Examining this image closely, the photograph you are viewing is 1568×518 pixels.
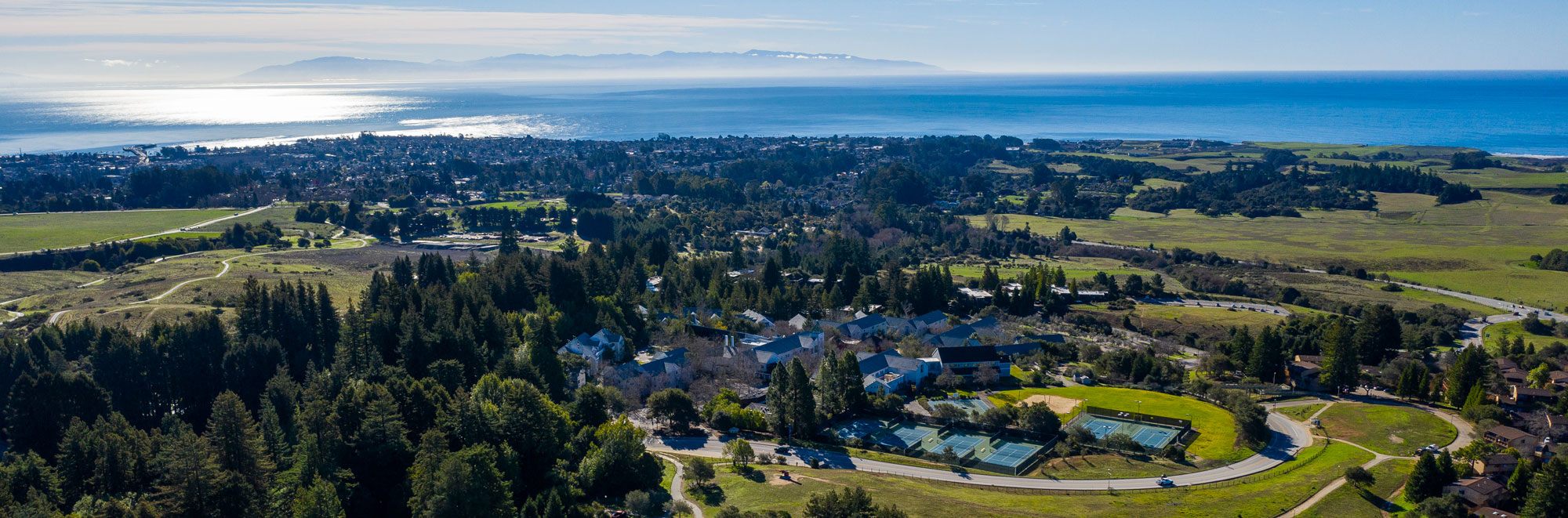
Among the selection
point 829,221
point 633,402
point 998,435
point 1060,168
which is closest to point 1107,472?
point 998,435

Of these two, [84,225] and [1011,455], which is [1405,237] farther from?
[84,225]

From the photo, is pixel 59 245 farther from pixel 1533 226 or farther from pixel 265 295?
pixel 1533 226

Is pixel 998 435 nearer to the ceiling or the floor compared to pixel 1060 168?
nearer to the floor

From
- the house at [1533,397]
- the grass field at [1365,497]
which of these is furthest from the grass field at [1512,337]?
the grass field at [1365,497]

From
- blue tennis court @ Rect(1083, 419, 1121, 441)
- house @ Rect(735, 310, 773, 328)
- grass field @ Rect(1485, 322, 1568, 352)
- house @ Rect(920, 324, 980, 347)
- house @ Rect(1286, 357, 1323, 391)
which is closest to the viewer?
blue tennis court @ Rect(1083, 419, 1121, 441)

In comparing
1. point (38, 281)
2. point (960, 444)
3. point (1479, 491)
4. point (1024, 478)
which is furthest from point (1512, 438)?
point (38, 281)

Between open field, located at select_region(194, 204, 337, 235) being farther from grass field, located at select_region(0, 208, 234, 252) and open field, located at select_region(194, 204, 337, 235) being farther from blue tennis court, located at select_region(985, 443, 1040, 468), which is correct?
blue tennis court, located at select_region(985, 443, 1040, 468)

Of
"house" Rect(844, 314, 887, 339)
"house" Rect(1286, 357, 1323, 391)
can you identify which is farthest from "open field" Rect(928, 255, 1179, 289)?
"house" Rect(1286, 357, 1323, 391)
